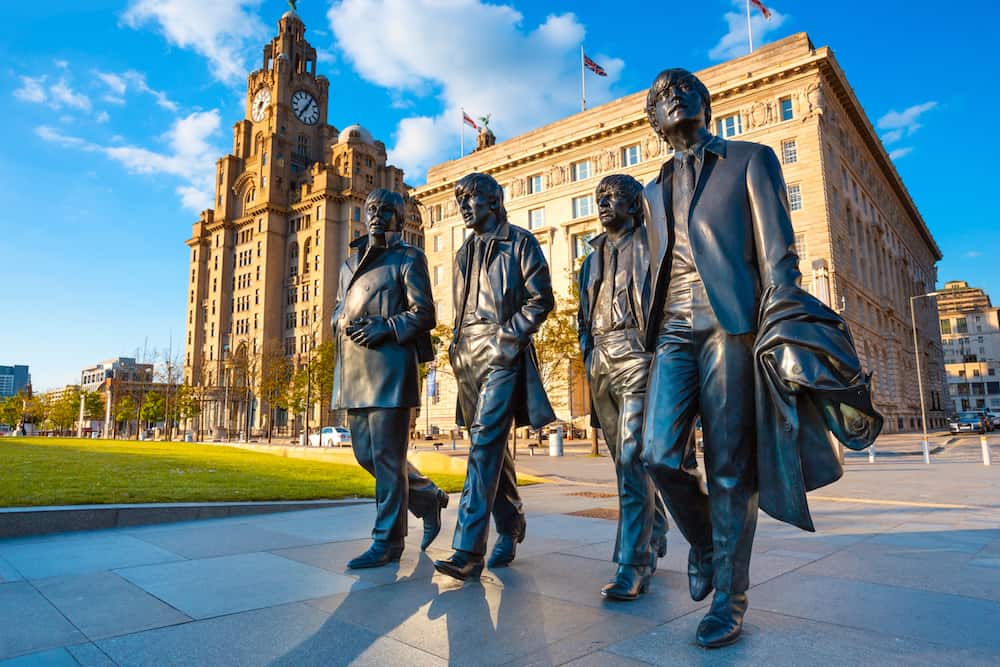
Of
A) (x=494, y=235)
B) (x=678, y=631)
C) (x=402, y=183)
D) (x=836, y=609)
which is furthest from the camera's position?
(x=402, y=183)

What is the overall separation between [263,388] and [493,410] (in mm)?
53502

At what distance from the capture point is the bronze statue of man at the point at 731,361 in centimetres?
266

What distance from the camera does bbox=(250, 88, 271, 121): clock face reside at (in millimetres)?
93000

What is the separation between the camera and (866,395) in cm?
250

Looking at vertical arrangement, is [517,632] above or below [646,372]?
below

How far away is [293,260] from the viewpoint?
86688 mm

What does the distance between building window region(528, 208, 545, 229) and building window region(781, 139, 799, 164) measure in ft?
62.6

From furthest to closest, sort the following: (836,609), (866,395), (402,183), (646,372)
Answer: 1. (402,183)
2. (646,372)
3. (836,609)
4. (866,395)

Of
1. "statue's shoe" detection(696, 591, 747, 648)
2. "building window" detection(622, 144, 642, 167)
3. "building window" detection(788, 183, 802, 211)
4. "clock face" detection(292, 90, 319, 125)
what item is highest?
"clock face" detection(292, 90, 319, 125)

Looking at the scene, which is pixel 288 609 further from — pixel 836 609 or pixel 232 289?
pixel 232 289

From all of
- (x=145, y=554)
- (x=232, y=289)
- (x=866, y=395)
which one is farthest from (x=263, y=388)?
(x=866, y=395)

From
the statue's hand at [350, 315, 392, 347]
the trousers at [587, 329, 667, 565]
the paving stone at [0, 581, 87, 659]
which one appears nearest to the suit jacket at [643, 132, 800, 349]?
the trousers at [587, 329, 667, 565]

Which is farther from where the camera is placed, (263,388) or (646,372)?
(263,388)

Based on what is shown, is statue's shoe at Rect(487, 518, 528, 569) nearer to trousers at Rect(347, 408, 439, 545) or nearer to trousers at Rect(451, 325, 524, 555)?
trousers at Rect(451, 325, 524, 555)
